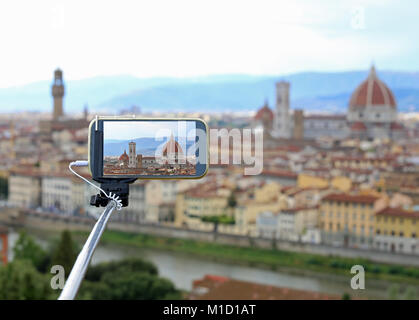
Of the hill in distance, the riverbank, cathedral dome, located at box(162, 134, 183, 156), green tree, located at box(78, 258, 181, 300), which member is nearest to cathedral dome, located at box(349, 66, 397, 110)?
the hill in distance

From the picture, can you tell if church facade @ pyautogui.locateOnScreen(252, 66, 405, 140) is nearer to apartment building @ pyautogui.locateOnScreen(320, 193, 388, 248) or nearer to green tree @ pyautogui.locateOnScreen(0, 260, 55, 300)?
apartment building @ pyautogui.locateOnScreen(320, 193, 388, 248)

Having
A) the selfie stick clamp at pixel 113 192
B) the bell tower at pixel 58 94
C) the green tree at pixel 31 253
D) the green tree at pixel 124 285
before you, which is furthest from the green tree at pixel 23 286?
the bell tower at pixel 58 94

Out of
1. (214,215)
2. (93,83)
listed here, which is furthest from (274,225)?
(93,83)

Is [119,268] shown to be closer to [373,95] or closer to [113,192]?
[113,192]

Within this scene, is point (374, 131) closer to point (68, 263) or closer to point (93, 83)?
point (93, 83)

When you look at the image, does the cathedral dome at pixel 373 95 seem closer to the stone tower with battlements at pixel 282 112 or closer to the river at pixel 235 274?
the stone tower with battlements at pixel 282 112

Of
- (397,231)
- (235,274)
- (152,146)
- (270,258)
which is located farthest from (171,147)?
(397,231)
